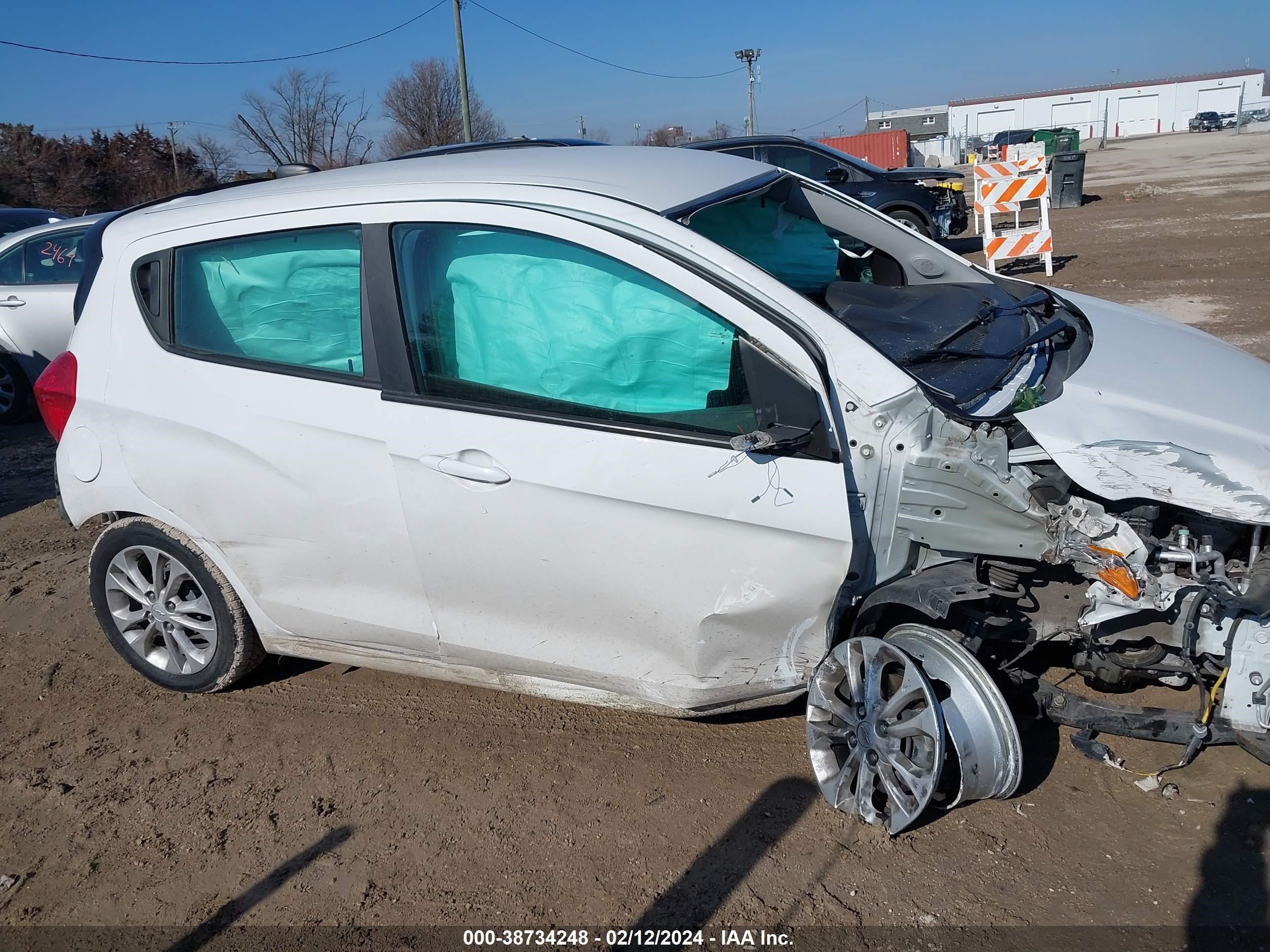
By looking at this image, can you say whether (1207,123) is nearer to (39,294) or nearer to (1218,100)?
(1218,100)

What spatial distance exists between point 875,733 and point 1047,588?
75 cm

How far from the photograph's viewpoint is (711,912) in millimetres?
2564

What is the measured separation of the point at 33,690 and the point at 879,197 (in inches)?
488

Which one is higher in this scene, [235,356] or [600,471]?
[235,356]

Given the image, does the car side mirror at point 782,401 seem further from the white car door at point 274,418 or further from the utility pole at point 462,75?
the utility pole at point 462,75

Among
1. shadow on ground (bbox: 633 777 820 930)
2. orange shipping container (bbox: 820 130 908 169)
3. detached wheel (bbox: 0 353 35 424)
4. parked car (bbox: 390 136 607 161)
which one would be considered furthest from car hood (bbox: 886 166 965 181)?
orange shipping container (bbox: 820 130 908 169)

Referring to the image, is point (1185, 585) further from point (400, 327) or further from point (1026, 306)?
point (400, 327)

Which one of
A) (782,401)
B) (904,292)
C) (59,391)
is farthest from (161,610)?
(904,292)

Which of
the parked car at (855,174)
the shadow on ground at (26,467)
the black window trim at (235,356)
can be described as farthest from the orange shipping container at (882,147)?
the black window trim at (235,356)

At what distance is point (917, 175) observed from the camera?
45.3ft

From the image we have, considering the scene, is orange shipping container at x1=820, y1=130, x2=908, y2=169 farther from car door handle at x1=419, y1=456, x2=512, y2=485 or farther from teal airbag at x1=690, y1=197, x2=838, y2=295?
car door handle at x1=419, y1=456, x2=512, y2=485

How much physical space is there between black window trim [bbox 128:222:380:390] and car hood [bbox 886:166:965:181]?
12.0 m

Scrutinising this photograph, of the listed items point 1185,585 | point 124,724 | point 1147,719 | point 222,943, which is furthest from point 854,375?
point 124,724

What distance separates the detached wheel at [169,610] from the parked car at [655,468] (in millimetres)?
22
